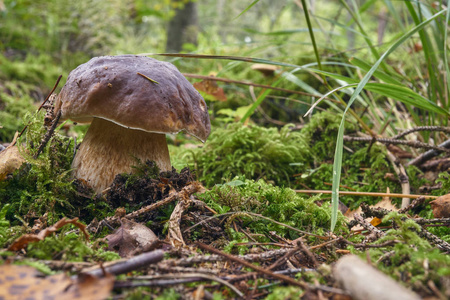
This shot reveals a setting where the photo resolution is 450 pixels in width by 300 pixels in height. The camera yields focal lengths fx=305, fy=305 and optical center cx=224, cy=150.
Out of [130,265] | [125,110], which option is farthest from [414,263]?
[125,110]

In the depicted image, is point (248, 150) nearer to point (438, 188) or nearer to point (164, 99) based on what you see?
point (164, 99)

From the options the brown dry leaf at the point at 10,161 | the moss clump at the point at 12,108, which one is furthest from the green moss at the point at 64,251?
the moss clump at the point at 12,108

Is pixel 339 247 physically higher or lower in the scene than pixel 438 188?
higher

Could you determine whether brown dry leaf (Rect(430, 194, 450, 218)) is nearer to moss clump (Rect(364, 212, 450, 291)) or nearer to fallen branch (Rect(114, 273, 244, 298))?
moss clump (Rect(364, 212, 450, 291))

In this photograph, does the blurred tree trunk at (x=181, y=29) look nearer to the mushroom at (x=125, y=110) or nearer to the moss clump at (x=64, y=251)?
the mushroom at (x=125, y=110)

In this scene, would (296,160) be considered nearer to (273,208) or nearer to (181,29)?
(273,208)

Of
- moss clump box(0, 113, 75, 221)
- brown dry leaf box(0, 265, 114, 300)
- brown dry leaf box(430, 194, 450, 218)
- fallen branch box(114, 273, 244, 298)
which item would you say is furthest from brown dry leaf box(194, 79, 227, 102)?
brown dry leaf box(0, 265, 114, 300)

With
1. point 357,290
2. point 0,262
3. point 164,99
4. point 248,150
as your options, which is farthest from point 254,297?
point 248,150
